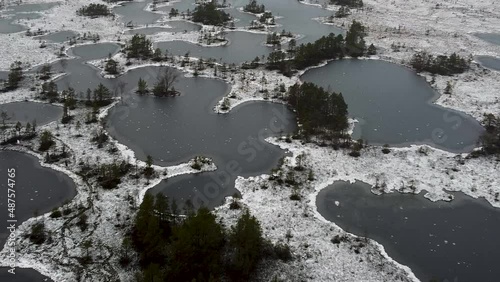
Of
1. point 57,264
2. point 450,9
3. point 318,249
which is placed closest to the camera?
point 57,264

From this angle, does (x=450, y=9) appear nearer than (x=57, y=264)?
No

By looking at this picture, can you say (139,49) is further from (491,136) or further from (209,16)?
(491,136)

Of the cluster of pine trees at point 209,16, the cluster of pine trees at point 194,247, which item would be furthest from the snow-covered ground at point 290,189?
the cluster of pine trees at point 209,16

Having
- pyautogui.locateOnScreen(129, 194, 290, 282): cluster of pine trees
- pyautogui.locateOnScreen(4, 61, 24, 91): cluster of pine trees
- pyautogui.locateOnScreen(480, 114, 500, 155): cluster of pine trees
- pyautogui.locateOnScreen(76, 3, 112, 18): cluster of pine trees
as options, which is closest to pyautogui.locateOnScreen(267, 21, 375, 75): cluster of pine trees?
pyautogui.locateOnScreen(480, 114, 500, 155): cluster of pine trees

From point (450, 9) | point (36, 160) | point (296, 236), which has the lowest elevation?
point (36, 160)

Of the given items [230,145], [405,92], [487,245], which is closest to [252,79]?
[230,145]

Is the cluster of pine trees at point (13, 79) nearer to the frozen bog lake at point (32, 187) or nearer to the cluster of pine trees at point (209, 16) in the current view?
the frozen bog lake at point (32, 187)

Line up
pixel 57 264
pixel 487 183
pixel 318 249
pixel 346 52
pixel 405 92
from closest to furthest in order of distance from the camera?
1. pixel 57 264
2. pixel 318 249
3. pixel 487 183
4. pixel 405 92
5. pixel 346 52

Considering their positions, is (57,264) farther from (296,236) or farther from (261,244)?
(296,236)
